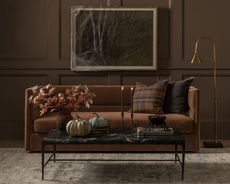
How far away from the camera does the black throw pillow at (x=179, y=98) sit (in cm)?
598

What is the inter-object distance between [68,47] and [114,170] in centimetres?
244

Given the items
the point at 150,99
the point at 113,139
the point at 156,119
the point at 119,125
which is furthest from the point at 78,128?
the point at 150,99

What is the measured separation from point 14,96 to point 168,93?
2.03 metres

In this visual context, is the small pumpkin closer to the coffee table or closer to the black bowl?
the coffee table

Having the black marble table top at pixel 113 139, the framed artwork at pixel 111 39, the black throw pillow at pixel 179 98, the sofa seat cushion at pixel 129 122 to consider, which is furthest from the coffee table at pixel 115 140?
the framed artwork at pixel 111 39

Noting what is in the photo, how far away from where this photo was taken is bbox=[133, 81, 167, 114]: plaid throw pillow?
19.7 feet

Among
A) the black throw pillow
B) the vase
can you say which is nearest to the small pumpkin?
the vase

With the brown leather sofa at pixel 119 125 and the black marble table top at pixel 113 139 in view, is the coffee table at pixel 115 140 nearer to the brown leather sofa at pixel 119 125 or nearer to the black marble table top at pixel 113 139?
the black marble table top at pixel 113 139

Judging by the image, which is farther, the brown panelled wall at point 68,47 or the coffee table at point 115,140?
the brown panelled wall at point 68,47

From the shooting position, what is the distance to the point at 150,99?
6.04 m

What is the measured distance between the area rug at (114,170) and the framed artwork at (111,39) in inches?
59.4

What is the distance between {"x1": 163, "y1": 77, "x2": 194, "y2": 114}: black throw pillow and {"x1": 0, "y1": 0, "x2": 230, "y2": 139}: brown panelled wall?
69 cm

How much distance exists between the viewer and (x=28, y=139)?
570 cm

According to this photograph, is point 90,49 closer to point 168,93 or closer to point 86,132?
point 168,93
